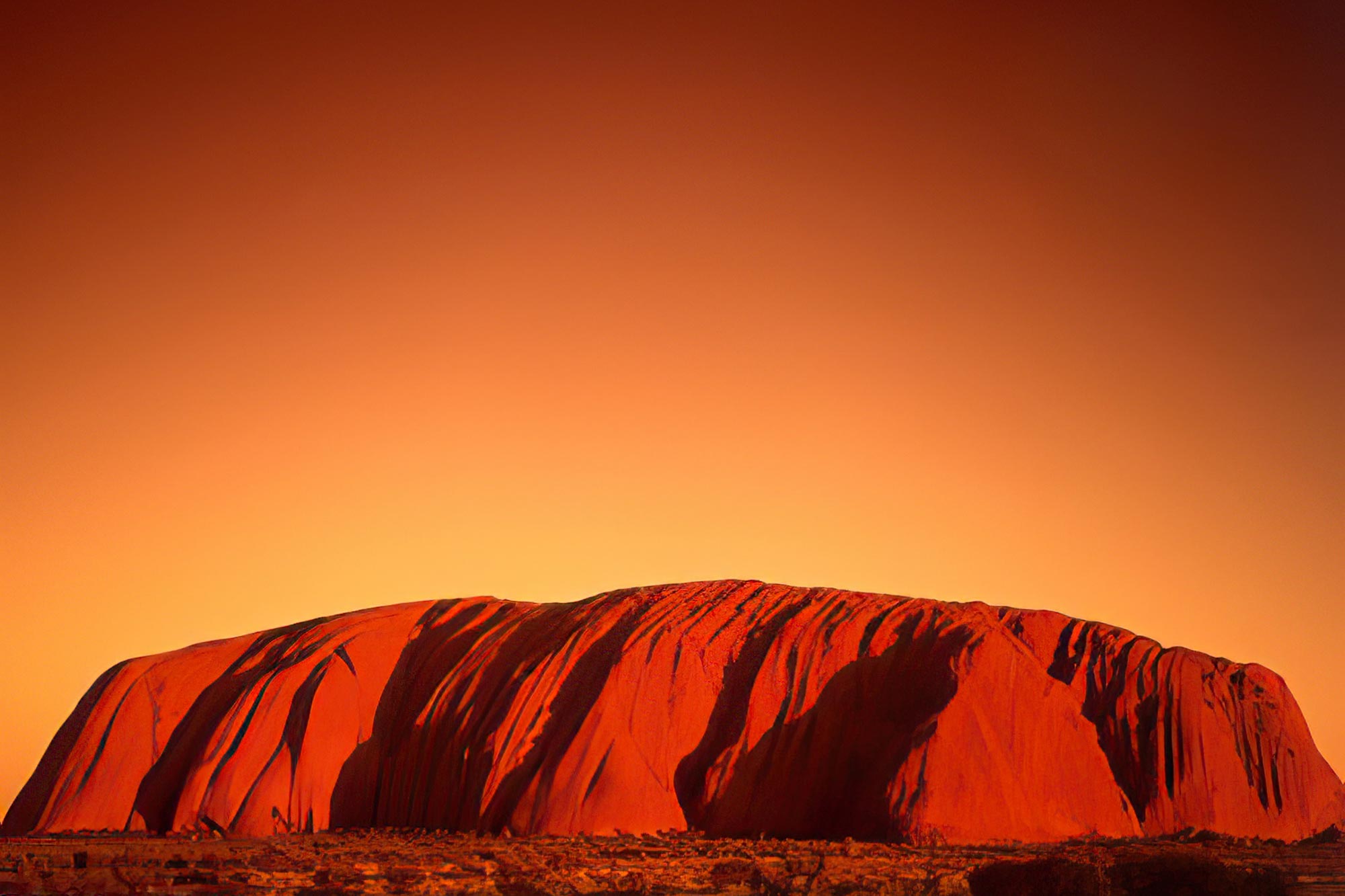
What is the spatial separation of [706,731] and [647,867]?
55.7 feet

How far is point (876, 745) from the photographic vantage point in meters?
47.4

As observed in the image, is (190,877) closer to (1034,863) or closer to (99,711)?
(1034,863)

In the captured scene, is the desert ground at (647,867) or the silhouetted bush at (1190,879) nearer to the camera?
the silhouetted bush at (1190,879)

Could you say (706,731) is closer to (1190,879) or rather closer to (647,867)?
(647,867)

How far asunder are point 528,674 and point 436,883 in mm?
24402

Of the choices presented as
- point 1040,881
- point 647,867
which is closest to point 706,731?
point 647,867

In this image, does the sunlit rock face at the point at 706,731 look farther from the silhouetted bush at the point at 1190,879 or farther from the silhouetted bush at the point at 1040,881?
the silhouetted bush at the point at 1040,881

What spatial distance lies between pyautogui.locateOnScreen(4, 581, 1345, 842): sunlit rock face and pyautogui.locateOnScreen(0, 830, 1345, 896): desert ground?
2525mm

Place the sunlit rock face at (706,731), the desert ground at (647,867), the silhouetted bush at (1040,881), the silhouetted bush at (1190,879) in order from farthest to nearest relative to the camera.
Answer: the sunlit rock face at (706,731) < the desert ground at (647,867) < the silhouetted bush at (1040,881) < the silhouetted bush at (1190,879)

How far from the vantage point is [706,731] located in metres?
50.6

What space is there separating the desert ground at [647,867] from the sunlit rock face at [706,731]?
2525mm

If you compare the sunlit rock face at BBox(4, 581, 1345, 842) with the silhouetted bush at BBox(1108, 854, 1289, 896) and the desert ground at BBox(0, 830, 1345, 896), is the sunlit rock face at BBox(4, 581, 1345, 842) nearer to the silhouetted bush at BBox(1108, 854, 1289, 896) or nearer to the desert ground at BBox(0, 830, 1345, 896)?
the desert ground at BBox(0, 830, 1345, 896)

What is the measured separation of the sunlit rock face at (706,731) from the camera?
1857 inches

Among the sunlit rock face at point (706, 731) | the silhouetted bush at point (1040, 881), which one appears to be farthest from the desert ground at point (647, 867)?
the sunlit rock face at point (706, 731)
